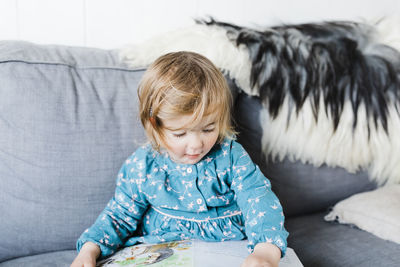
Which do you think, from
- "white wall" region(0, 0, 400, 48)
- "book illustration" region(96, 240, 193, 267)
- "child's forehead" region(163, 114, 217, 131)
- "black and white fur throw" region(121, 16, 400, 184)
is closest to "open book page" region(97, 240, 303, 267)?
"book illustration" region(96, 240, 193, 267)

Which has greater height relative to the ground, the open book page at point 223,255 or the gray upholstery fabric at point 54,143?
the gray upholstery fabric at point 54,143

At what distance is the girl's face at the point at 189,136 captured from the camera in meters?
0.75

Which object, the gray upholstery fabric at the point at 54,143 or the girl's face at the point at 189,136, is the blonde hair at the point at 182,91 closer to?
the girl's face at the point at 189,136

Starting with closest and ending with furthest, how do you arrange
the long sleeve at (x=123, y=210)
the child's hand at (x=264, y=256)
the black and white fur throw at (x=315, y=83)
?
1. the child's hand at (x=264, y=256)
2. the long sleeve at (x=123, y=210)
3. the black and white fur throw at (x=315, y=83)

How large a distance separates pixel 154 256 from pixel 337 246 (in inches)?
19.1

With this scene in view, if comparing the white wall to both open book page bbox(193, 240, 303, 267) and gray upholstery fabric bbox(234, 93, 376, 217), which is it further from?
open book page bbox(193, 240, 303, 267)

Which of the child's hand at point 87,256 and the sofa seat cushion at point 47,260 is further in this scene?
the sofa seat cushion at point 47,260

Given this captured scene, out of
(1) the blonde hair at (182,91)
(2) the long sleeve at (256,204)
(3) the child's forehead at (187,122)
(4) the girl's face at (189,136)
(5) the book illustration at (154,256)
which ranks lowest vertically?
(5) the book illustration at (154,256)

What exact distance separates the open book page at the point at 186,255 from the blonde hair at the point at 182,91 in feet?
0.76

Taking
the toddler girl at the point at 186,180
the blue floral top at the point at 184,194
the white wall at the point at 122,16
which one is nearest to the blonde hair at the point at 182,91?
the toddler girl at the point at 186,180

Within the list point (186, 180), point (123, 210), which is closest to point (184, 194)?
point (186, 180)

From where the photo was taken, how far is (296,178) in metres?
1.12

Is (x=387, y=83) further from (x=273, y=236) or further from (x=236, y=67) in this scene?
(x=273, y=236)

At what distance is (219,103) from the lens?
0.76 meters
